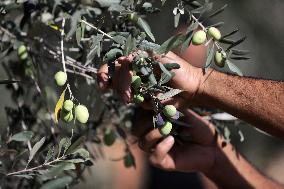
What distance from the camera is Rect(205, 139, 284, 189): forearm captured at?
2.36 metres

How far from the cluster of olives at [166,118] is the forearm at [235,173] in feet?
3.02

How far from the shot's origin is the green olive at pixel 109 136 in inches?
78.7

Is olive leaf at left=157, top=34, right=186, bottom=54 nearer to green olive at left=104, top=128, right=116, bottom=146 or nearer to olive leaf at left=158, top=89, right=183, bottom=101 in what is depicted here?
olive leaf at left=158, top=89, right=183, bottom=101

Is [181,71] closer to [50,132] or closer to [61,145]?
[61,145]

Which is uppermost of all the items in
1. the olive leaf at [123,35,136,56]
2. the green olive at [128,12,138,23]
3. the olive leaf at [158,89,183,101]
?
the green olive at [128,12,138,23]

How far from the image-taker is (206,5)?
4.92 feet

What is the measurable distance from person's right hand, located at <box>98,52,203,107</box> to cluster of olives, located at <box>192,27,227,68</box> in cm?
7

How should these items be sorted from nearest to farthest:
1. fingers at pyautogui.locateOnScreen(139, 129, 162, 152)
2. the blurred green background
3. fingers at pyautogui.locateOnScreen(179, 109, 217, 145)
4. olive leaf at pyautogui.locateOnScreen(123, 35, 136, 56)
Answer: olive leaf at pyautogui.locateOnScreen(123, 35, 136, 56) → fingers at pyautogui.locateOnScreen(139, 129, 162, 152) → fingers at pyautogui.locateOnScreen(179, 109, 217, 145) → the blurred green background

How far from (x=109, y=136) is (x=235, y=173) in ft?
2.08

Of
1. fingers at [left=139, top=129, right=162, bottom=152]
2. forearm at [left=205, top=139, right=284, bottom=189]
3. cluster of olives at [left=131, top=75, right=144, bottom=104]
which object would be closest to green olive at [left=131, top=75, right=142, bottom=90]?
cluster of olives at [left=131, top=75, right=144, bottom=104]

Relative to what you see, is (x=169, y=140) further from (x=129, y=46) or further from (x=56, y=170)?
(x=56, y=170)

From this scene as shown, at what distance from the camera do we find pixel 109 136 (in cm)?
200

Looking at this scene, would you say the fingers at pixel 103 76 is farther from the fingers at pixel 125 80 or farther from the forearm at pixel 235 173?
the forearm at pixel 235 173

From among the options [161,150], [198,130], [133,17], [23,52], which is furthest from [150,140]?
[133,17]
